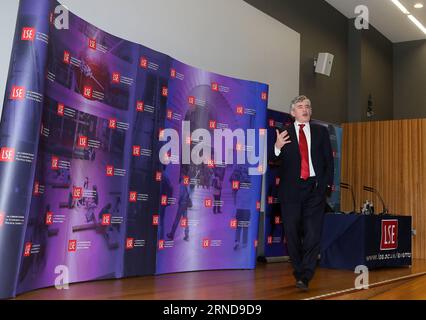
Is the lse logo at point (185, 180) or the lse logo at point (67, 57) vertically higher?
the lse logo at point (67, 57)

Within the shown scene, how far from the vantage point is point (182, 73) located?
4.34 metres

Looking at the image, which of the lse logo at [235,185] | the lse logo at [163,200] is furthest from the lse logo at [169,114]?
the lse logo at [235,185]

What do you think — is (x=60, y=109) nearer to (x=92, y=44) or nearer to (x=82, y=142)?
(x=82, y=142)

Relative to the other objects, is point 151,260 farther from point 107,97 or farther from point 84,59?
point 84,59

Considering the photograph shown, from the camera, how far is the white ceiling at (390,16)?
7691 millimetres

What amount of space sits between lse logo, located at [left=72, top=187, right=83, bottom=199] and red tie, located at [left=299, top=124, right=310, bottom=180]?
1626 mm

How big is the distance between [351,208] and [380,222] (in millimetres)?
2450

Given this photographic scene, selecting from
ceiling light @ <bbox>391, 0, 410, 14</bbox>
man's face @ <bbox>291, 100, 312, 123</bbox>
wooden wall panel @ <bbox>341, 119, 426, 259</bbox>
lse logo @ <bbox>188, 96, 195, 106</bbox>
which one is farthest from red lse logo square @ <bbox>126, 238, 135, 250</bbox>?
ceiling light @ <bbox>391, 0, 410, 14</bbox>

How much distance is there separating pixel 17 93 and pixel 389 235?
161 inches

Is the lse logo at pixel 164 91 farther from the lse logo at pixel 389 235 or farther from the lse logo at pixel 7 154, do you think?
the lse logo at pixel 389 235

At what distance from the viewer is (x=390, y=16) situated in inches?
322

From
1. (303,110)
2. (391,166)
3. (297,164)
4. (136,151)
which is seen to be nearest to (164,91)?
(136,151)

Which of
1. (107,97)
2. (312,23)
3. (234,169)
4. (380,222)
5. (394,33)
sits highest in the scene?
(394,33)
